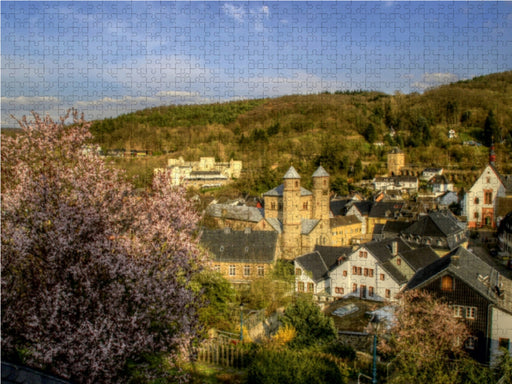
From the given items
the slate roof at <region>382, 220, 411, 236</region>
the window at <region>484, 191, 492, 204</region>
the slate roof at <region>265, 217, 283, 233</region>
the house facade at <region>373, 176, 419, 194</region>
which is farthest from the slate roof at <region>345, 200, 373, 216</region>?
the slate roof at <region>265, 217, 283, 233</region>

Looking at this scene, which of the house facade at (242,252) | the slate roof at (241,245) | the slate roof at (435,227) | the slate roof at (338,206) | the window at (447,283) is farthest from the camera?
the slate roof at (338,206)

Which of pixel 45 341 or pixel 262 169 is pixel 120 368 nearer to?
pixel 45 341

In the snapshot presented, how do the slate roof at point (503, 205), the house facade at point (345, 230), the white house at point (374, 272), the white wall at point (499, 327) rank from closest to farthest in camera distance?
the white wall at point (499, 327)
the white house at point (374, 272)
the slate roof at point (503, 205)
the house facade at point (345, 230)

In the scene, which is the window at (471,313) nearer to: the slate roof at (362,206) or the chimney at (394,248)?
the chimney at (394,248)

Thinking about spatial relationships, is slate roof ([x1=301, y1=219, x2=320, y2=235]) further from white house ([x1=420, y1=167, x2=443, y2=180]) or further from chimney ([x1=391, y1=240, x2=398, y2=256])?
white house ([x1=420, y1=167, x2=443, y2=180])

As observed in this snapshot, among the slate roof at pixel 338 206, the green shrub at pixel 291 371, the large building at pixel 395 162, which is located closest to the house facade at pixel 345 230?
the slate roof at pixel 338 206

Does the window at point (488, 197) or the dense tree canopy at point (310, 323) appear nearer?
the dense tree canopy at point (310, 323)

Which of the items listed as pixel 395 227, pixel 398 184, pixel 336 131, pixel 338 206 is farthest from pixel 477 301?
pixel 336 131
